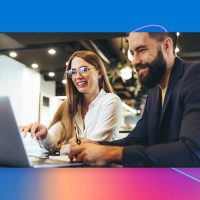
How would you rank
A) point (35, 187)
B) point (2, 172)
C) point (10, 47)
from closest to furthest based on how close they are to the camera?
point (35, 187), point (2, 172), point (10, 47)

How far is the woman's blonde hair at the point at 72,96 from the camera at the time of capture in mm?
1717

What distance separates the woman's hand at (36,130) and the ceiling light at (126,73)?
1.80 ft

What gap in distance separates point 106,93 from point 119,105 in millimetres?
103

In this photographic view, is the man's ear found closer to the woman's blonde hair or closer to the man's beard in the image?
the man's beard

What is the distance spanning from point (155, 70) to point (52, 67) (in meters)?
0.61

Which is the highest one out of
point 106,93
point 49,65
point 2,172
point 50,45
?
point 50,45

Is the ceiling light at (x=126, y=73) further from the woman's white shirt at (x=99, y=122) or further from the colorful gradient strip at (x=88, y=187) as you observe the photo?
the colorful gradient strip at (x=88, y=187)

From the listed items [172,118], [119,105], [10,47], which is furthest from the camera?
[10,47]

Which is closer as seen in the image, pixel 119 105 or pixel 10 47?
pixel 119 105

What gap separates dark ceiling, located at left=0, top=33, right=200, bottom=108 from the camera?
5.83 feet

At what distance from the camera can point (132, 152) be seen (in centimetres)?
123
